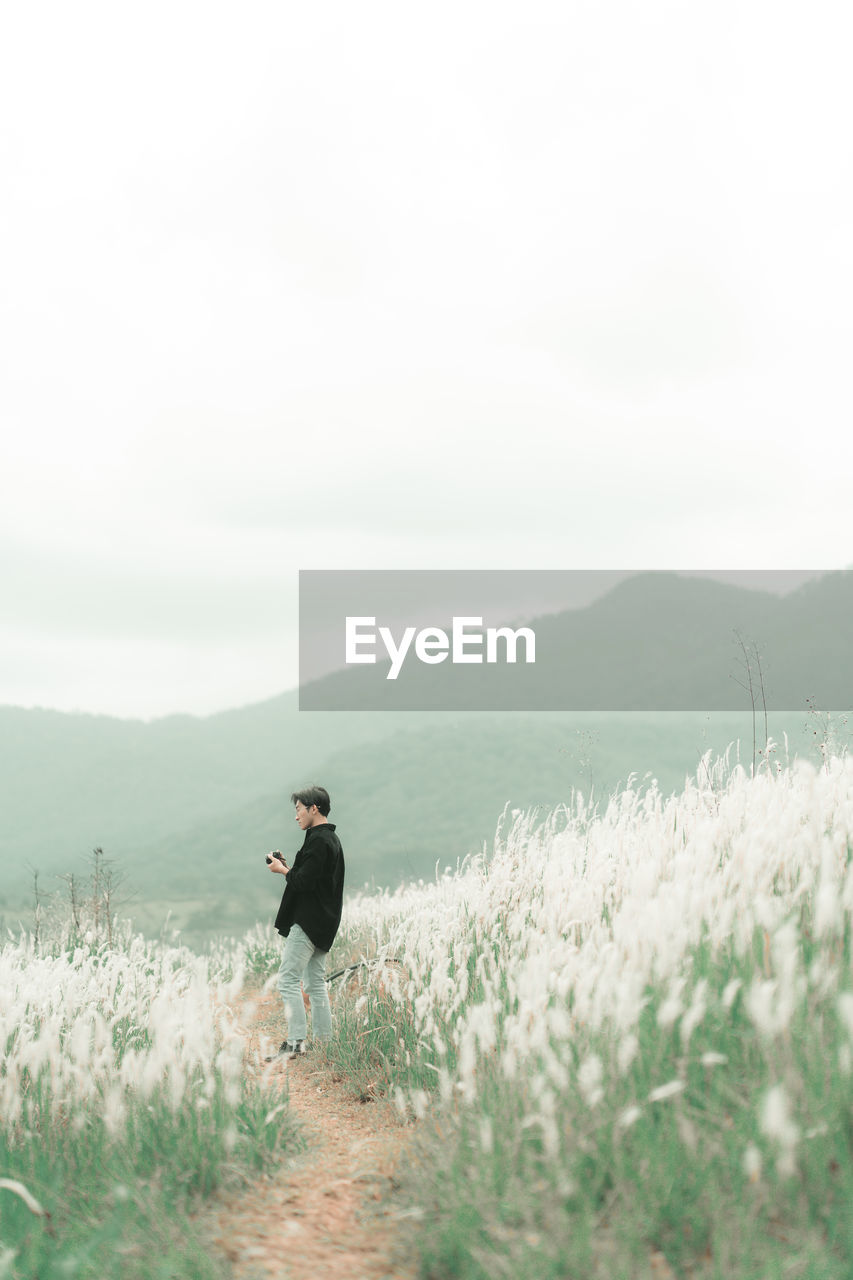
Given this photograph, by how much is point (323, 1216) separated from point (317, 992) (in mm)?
3207

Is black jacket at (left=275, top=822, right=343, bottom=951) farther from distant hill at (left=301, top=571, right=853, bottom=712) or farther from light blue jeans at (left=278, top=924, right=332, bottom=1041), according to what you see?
distant hill at (left=301, top=571, right=853, bottom=712)

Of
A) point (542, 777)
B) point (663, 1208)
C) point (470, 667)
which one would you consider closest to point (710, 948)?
point (663, 1208)

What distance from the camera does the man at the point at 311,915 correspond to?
6574 millimetres

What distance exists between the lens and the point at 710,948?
12.2 feet

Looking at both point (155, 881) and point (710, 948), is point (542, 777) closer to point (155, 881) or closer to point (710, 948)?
point (155, 881)

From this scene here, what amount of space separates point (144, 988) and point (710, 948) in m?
3.94

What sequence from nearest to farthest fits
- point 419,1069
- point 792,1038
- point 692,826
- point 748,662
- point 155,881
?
point 792,1038, point 419,1069, point 692,826, point 748,662, point 155,881

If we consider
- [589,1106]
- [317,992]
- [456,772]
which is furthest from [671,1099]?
[456,772]

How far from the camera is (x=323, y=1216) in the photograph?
11.5 ft

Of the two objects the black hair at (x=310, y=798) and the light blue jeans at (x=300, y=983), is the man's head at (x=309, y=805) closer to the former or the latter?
the black hair at (x=310, y=798)

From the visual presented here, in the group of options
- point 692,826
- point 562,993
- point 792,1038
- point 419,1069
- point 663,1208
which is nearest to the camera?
point 663,1208

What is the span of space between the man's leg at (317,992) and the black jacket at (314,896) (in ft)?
0.46

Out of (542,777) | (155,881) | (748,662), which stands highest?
(748,662)

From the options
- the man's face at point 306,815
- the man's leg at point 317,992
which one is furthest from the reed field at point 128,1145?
the man's face at point 306,815
